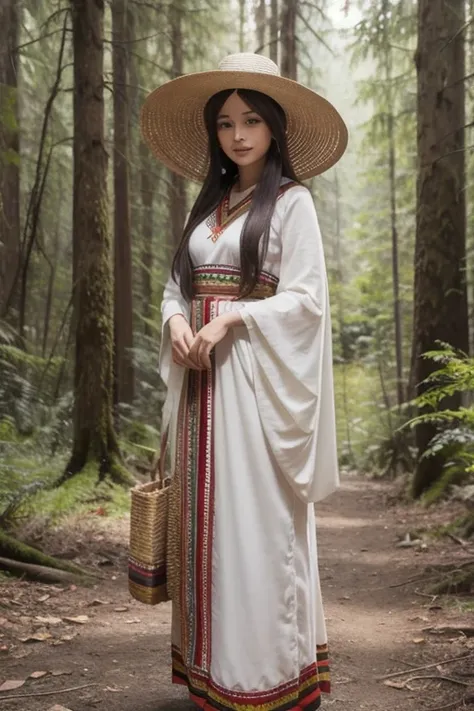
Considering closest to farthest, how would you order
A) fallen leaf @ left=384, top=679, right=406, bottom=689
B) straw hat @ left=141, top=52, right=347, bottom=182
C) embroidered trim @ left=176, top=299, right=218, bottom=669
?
embroidered trim @ left=176, top=299, right=218, bottom=669, straw hat @ left=141, top=52, right=347, bottom=182, fallen leaf @ left=384, top=679, right=406, bottom=689

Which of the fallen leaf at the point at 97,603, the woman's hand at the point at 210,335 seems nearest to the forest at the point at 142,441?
the fallen leaf at the point at 97,603

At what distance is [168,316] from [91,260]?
4.56 meters

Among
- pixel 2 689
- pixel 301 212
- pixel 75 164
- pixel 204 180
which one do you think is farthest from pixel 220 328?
pixel 75 164

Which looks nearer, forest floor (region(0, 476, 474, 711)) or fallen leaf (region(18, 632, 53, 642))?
forest floor (region(0, 476, 474, 711))

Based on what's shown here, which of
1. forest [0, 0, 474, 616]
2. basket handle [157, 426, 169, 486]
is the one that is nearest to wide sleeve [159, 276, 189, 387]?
basket handle [157, 426, 169, 486]

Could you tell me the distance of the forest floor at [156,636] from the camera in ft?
10.7

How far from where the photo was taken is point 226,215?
10.1 ft

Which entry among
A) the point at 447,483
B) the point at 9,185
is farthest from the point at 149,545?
the point at 9,185

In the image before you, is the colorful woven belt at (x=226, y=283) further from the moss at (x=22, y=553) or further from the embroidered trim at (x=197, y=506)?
the moss at (x=22, y=553)

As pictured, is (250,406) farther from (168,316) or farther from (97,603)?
(97,603)

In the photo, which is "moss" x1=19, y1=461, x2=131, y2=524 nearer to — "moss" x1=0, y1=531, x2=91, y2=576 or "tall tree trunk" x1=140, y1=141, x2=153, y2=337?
"moss" x1=0, y1=531, x2=91, y2=576

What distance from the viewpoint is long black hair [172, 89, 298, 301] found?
9.51ft

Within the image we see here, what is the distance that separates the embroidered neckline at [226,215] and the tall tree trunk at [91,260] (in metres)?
4.39

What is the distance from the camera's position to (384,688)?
3.44 metres
